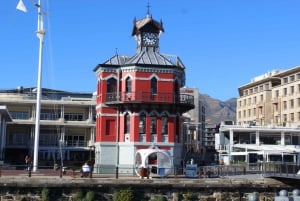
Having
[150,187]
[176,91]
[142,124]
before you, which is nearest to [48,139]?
[142,124]

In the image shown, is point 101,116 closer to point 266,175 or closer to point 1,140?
point 1,140

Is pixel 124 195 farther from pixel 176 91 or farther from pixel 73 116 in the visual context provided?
pixel 73 116

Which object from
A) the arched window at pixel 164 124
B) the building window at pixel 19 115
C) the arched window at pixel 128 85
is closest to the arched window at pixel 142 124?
the arched window at pixel 164 124

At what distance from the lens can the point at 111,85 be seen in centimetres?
5519

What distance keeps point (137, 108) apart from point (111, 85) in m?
4.54

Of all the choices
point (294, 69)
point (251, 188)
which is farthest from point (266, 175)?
point (294, 69)

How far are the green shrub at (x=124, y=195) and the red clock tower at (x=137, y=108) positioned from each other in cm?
1726

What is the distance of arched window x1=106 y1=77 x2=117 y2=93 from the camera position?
55.1m

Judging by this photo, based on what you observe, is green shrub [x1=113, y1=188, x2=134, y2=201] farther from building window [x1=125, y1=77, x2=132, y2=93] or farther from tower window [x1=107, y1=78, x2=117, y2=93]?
tower window [x1=107, y1=78, x2=117, y2=93]

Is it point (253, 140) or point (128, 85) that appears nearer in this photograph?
point (128, 85)

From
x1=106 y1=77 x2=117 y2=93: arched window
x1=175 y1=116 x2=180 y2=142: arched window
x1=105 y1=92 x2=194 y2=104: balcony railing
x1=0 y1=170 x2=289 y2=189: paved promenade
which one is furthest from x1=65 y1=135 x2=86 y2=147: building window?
x1=0 y1=170 x2=289 y2=189: paved promenade

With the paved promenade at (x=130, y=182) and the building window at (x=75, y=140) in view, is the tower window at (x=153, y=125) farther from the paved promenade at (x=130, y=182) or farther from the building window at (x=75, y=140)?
the building window at (x=75, y=140)

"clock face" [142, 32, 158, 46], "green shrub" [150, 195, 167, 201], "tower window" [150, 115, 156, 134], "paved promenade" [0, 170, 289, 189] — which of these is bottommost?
"green shrub" [150, 195, 167, 201]

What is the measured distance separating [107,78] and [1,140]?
1837cm
